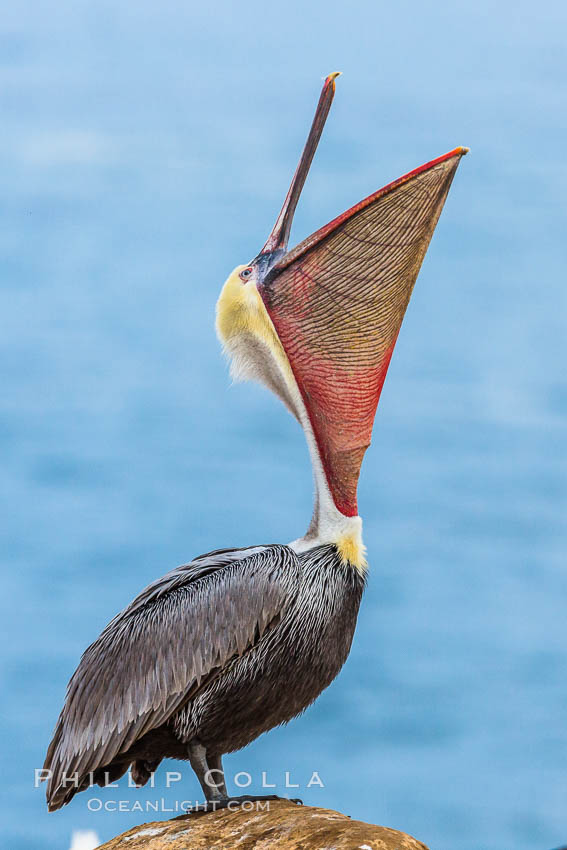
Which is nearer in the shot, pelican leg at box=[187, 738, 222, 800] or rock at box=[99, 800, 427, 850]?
rock at box=[99, 800, 427, 850]

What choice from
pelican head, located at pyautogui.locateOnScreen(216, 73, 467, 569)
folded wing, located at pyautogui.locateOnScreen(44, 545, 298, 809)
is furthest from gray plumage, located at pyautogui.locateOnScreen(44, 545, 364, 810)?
pelican head, located at pyautogui.locateOnScreen(216, 73, 467, 569)

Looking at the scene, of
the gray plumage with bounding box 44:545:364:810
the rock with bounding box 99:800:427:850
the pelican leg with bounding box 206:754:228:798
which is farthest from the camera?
the pelican leg with bounding box 206:754:228:798

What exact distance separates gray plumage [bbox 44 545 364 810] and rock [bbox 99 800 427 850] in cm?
27

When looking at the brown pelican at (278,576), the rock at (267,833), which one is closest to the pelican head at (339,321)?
the brown pelican at (278,576)

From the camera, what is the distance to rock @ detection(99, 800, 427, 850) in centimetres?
453

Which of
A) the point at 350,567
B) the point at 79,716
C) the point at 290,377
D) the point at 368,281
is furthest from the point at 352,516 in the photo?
the point at 79,716

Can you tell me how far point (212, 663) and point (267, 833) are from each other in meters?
0.63

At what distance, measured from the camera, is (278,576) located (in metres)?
4.92

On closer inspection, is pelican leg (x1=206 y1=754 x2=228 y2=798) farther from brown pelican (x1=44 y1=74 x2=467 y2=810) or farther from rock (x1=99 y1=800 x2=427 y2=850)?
rock (x1=99 y1=800 x2=427 y2=850)

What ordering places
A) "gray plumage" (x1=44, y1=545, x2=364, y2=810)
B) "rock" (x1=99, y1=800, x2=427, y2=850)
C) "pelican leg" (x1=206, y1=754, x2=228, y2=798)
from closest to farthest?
"rock" (x1=99, y1=800, x2=427, y2=850) < "gray plumage" (x1=44, y1=545, x2=364, y2=810) < "pelican leg" (x1=206, y1=754, x2=228, y2=798)

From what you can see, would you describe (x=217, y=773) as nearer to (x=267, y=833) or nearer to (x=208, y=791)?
(x=208, y=791)

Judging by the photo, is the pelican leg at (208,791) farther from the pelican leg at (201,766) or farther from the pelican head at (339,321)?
the pelican head at (339,321)

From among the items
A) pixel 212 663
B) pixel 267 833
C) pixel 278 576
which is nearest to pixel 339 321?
pixel 278 576

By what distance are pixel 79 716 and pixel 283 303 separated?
1.74m
